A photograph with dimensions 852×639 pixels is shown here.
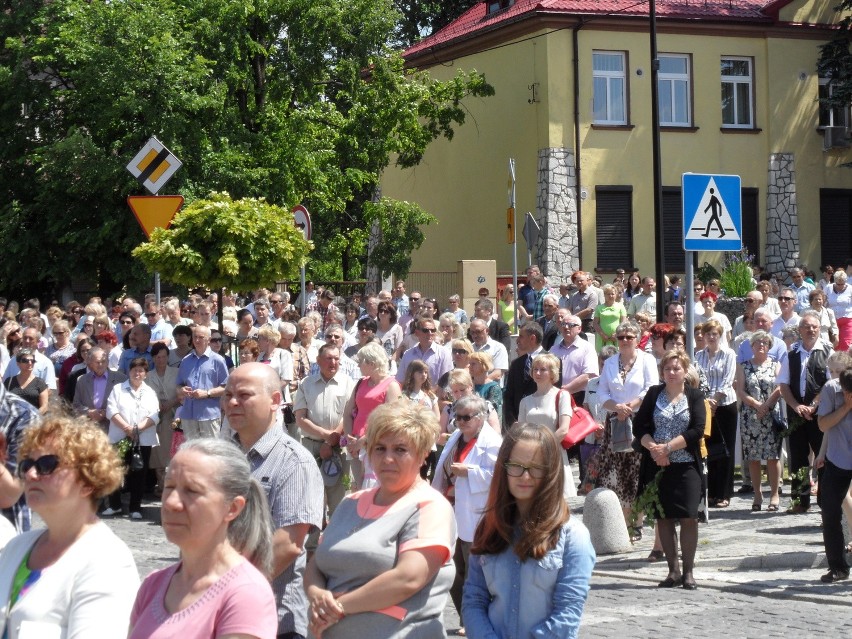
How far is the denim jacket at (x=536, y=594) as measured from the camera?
512 centimetres

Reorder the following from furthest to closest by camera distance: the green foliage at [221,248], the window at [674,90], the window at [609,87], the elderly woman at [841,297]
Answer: the window at [674,90]
the window at [609,87]
the elderly woman at [841,297]
the green foliage at [221,248]

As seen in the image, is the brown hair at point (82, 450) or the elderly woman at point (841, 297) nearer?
the brown hair at point (82, 450)

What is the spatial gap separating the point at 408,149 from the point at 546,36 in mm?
4769

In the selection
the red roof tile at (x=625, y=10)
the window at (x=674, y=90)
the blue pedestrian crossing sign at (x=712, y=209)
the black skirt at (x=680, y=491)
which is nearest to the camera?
the black skirt at (x=680, y=491)

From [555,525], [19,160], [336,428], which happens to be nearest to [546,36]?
[19,160]

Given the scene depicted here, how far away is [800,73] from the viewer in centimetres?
3600

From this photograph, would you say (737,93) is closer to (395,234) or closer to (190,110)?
(395,234)

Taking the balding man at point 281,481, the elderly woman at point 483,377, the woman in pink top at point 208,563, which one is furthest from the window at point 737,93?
the woman in pink top at point 208,563

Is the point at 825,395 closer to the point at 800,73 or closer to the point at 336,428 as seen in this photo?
the point at 336,428

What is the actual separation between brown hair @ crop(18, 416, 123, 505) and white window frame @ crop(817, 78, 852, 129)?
33.7m

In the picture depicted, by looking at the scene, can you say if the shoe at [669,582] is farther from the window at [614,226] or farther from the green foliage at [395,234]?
the green foliage at [395,234]

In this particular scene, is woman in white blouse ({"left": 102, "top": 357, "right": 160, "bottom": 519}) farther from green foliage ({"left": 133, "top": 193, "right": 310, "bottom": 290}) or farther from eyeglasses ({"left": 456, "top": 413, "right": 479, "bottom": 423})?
eyeglasses ({"left": 456, "top": 413, "right": 479, "bottom": 423})

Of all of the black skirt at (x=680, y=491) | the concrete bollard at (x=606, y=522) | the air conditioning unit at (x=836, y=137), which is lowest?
the concrete bollard at (x=606, y=522)

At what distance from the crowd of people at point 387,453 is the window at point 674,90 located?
31.3 feet
